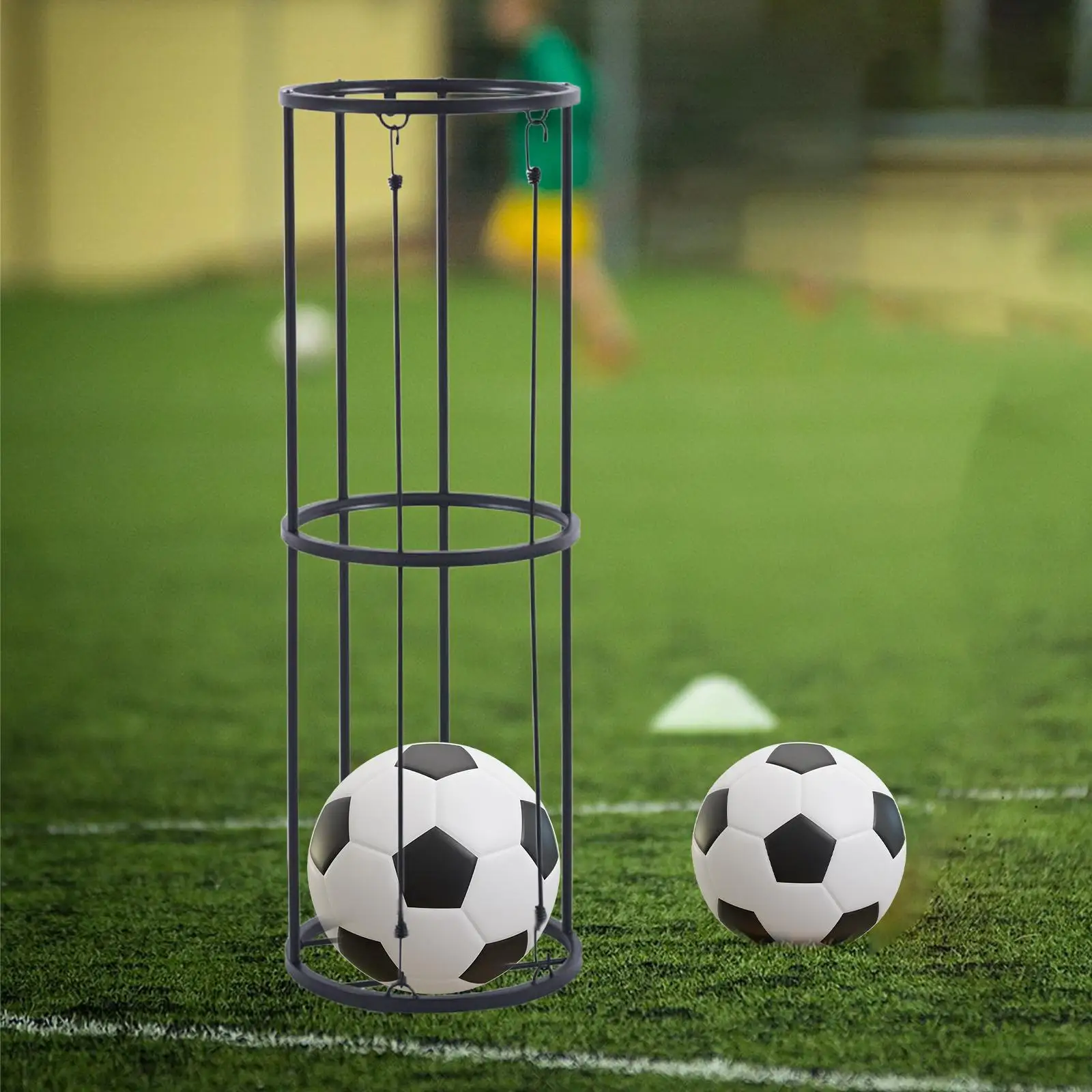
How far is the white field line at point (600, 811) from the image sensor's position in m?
3.86

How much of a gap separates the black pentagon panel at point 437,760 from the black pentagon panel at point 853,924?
0.70m

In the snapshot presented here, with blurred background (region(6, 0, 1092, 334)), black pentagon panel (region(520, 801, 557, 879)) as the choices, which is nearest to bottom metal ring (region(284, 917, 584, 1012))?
black pentagon panel (region(520, 801, 557, 879))

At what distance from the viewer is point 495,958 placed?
288 cm

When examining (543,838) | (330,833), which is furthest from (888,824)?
(330,833)

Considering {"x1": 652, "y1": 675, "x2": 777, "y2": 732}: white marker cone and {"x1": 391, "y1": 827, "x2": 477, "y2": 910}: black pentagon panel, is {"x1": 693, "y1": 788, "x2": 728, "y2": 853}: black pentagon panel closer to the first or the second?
{"x1": 391, "y1": 827, "x2": 477, "y2": 910}: black pentagon panel

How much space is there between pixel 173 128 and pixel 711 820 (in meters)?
12.6

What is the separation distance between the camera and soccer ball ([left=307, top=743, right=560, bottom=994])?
285cm

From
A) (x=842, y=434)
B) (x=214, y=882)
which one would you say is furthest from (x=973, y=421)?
(x=214, y=882)

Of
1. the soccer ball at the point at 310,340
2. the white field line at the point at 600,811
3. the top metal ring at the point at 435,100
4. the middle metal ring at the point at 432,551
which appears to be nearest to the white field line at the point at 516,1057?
the middle metal ring at the point at 432,551

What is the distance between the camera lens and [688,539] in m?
6.80

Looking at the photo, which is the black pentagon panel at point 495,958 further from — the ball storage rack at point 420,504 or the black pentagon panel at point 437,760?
the black pentagon panel at point 437,760

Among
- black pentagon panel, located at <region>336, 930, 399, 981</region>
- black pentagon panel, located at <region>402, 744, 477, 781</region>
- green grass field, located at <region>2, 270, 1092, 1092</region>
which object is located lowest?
green grass field, located at <region>2, 270, 1092, 1092</region>

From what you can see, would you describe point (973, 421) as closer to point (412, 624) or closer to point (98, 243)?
point (412, 624)

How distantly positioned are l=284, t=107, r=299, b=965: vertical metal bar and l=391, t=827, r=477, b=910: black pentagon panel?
19 centimetres
